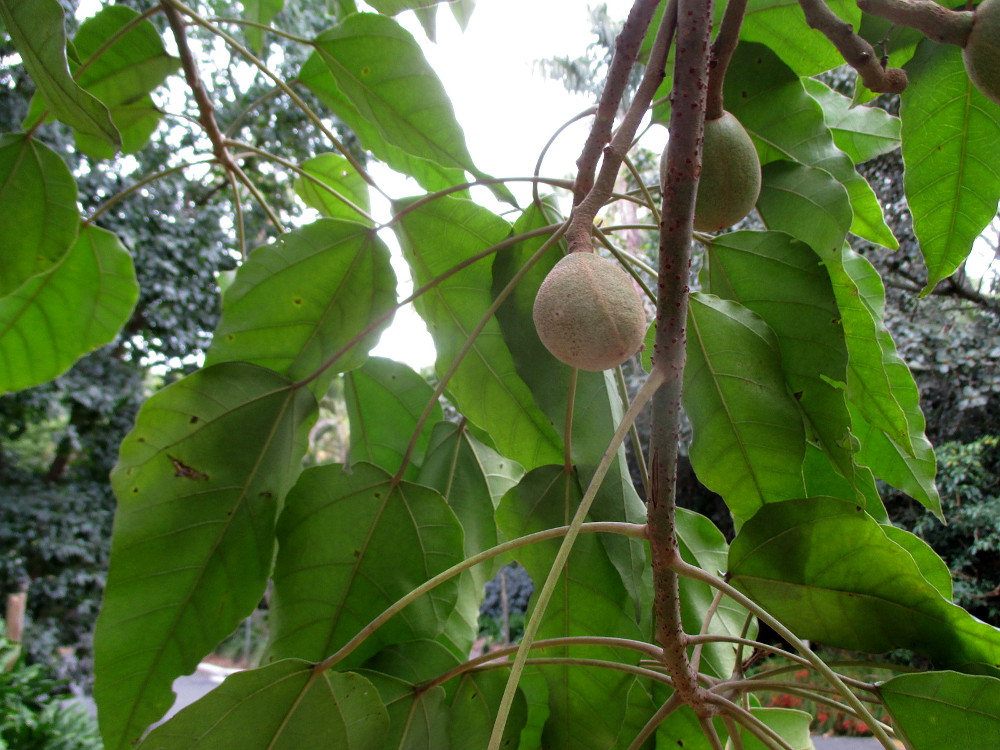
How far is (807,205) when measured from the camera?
1.56ft

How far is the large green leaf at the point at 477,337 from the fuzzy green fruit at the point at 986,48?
1.10 ft

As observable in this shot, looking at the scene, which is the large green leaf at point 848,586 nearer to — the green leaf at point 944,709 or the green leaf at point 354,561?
the green leaf at point 944,709

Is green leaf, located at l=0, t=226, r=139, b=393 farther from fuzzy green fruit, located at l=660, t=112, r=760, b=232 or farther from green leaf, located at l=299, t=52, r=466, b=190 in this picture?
fuzzy green fruit, located at l=660, t=112, r=760, b=232

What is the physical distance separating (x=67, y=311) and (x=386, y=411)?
377 mm

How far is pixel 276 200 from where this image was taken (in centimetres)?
478

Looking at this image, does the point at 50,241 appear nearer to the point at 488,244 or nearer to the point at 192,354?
the point at 488,244

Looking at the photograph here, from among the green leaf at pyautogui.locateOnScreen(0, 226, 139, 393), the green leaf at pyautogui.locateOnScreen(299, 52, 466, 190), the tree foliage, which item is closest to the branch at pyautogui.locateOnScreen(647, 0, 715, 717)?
the tree foliage

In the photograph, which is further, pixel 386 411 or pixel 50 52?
pixel 386 411

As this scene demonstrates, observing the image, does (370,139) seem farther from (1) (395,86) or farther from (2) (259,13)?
(2) (259,13)

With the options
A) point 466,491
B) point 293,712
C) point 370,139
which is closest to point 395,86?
point 370,139

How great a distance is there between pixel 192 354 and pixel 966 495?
13.4 feet

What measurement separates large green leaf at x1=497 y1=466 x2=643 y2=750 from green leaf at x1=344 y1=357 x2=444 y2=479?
0.65 ft

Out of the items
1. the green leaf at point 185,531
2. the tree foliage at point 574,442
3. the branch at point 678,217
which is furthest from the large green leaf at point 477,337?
the branch at point 678,217

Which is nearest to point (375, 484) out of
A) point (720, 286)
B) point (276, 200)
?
point (720, 286)
